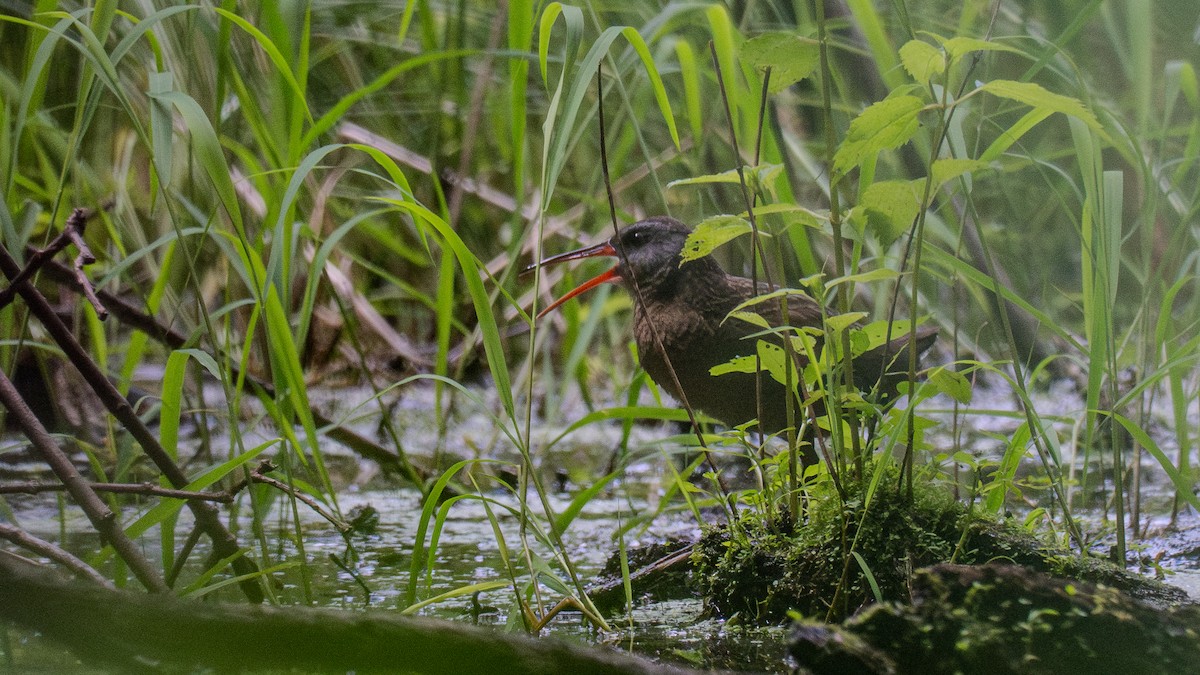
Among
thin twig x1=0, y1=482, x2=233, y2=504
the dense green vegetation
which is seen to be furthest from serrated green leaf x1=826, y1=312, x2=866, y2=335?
thin twig x1=0, y1=482, x2=233, y2=504

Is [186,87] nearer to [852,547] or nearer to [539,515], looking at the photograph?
[539,515]

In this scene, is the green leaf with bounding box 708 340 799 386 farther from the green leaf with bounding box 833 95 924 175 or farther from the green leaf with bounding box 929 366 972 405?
the green leaf with bounding box 833 95 924 175

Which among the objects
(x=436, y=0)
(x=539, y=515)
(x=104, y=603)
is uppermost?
(x=436, y=0)

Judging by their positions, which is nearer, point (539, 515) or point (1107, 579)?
point (1107, 579)

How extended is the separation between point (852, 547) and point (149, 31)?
1440 millimetres

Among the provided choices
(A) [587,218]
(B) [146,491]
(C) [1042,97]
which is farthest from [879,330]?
(A) [587,218]

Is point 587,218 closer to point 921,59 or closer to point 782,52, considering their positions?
point 782,52

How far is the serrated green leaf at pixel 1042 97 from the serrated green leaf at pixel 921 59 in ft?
0.27

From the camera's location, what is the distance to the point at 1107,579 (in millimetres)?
1727

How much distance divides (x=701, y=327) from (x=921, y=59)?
138 cm

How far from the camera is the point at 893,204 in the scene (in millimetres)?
1531

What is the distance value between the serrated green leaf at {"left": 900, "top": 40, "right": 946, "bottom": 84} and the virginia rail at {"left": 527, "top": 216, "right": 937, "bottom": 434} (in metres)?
1.06

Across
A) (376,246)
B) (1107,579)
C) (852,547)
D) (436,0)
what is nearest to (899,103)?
(852,547)

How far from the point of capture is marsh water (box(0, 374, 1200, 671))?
5.77 feet
